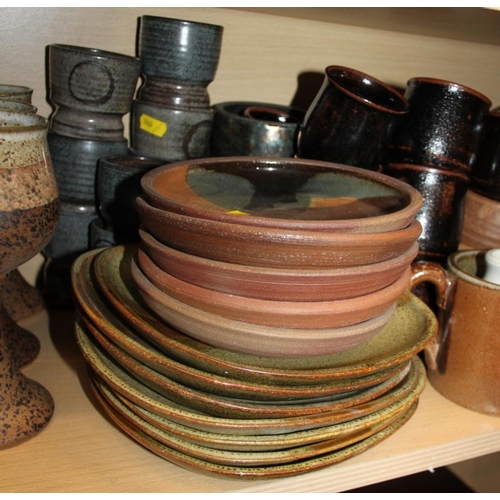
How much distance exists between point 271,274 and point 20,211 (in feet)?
0.75

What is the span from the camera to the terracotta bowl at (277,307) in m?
0.50

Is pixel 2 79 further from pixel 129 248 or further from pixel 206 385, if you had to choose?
pixel 206 385

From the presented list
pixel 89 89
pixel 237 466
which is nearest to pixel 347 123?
pixel 89 89

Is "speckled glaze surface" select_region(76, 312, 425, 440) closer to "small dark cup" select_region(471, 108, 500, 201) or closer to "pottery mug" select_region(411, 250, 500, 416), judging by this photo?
"pottery mug" select_region(411, 250, 500, 416)

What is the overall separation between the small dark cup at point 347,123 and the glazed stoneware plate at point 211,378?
0.32 metres

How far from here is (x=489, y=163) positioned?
889 millimetres

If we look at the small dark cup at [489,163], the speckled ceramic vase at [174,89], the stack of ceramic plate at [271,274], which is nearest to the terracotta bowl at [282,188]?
the stack of ceramic plate at [271,274]

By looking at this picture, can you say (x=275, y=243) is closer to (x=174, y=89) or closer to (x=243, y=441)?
(x=243, y=441)

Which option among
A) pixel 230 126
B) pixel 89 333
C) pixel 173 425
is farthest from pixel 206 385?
pixel 230 126

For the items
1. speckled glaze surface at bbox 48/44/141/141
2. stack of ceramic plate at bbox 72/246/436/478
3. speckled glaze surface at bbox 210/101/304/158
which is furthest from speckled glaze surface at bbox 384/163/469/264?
speckled glaze surface at bbox 48/44/141/141

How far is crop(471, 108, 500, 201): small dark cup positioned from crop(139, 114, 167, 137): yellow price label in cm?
47

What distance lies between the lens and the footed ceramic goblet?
50 cm

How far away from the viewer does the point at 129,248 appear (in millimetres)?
740

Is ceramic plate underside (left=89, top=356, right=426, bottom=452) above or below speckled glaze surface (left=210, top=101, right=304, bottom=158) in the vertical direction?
below
